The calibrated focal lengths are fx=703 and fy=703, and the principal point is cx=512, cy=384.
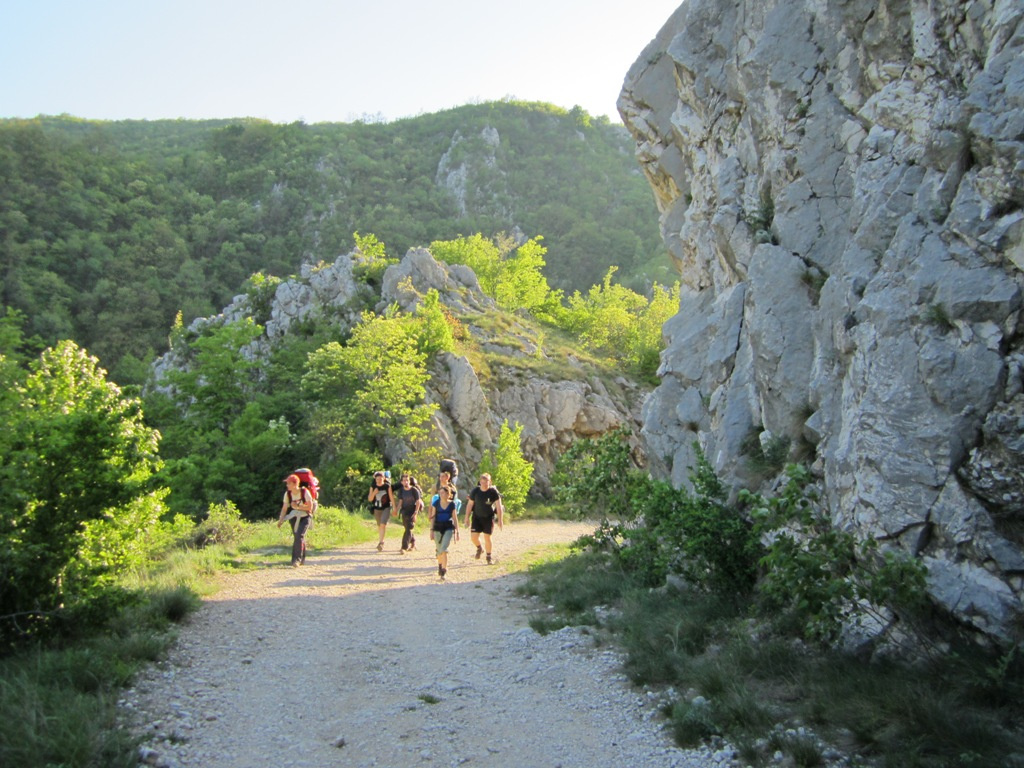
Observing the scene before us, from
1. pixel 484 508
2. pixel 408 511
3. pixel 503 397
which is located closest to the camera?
pixel 484 508

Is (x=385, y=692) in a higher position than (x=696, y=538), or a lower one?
lower

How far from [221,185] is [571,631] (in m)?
88.2

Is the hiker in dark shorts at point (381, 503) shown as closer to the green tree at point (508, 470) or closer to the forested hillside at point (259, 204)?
the green tree at point (508, 470)

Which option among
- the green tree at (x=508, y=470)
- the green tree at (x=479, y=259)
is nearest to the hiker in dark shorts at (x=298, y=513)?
the green tree at (x=508, y=470)

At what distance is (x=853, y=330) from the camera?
701 centimetres

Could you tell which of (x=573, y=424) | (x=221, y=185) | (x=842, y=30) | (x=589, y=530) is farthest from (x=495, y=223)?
(x=842, y=30)

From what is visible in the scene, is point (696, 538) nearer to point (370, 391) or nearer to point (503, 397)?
point (370, 391)

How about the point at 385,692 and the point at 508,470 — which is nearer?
the point at 385,692

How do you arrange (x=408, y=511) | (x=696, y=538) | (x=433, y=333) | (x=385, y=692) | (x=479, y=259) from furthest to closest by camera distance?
(x=479, y=259) < (x=433, y=333) < (x=408, y=511) < (x=696, y=538) < (x=385, y=692)

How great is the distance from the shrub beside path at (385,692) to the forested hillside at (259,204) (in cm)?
4595

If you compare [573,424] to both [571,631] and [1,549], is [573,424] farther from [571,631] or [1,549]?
[1,549]

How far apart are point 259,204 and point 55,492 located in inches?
3283

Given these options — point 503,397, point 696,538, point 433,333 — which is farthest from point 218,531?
point 503,397

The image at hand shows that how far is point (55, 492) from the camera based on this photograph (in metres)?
6.68
